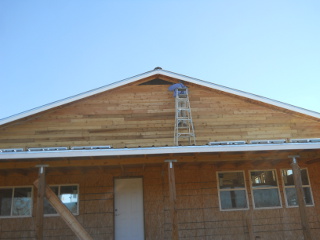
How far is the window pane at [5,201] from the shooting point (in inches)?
384

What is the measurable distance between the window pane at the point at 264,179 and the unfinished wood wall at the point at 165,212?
0.30m

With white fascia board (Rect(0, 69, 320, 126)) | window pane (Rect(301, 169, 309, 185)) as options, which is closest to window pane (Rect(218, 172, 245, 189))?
window pane (Rect(301, 169, 309, 185))

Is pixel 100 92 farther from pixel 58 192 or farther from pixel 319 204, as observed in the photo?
pixel 319 204

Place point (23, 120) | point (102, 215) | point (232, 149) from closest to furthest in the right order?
point (232, 149)
point (102, 215)
point (23, 120)

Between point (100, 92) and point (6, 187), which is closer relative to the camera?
point (6, 187)

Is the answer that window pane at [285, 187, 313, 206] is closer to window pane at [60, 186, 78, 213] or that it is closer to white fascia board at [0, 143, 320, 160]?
white fascia board at [0, 143, 320, 160]

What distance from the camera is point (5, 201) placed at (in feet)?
32.4

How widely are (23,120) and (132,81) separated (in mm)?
3536

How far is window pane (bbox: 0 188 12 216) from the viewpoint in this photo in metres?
9.76

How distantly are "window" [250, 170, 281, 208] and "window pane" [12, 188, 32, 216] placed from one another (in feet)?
21.4

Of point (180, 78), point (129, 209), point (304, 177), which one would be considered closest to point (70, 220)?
point (129, 209)

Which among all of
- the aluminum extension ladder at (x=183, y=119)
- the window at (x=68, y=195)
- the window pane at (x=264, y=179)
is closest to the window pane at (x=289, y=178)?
the window pane at (x=264, y=179)

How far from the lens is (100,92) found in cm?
1084

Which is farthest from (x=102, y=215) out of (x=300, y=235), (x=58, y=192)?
(x=300, y=235)
